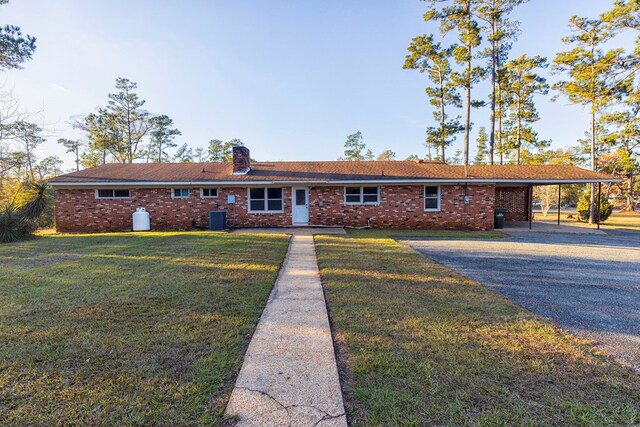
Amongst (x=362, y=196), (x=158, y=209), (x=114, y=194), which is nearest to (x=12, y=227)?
(x=114, y=194)

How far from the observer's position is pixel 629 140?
89.5 ft

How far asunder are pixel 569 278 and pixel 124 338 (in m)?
7.17

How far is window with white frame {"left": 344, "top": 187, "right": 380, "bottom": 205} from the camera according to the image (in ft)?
46.0

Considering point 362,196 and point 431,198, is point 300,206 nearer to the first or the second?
point 362,196

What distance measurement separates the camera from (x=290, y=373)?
2.39 meters

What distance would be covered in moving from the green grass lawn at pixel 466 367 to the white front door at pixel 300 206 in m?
9.75

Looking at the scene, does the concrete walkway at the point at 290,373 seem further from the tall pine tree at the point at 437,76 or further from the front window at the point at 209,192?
the tall pine tree at the point at 437,76

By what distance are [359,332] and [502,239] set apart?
10028 millimetres

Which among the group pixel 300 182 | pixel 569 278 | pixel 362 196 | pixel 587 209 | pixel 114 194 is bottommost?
pixel 569 278

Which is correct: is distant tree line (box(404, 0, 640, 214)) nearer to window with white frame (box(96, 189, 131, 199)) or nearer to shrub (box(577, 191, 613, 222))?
shrub (box(577, 191, 613, 222))

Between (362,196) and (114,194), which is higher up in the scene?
(114,194)

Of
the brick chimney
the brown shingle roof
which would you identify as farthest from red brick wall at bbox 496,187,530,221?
the brick chimney

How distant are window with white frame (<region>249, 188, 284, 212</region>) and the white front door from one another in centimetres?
67

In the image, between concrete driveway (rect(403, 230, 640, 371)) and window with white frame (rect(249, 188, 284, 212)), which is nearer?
concrete driveway (rect(403, 230, 640, 371))
